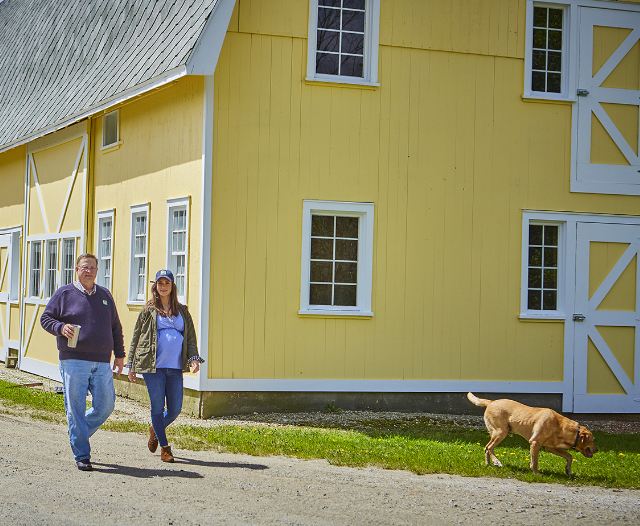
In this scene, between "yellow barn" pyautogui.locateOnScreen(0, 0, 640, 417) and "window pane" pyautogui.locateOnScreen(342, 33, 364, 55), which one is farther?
"window pane" pyautogui.locateOnScreen(342, 33, 364, 55)

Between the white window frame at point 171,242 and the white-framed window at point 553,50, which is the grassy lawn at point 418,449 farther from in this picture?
the white-framed window at point 553,50

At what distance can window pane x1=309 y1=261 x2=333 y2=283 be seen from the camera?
37.8 ft

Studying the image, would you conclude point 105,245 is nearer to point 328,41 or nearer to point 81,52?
point 81,52

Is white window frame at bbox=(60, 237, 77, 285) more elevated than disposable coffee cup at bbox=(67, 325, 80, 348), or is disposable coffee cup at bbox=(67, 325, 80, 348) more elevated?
white window frame at bbox=(60, 237, 77, 285)

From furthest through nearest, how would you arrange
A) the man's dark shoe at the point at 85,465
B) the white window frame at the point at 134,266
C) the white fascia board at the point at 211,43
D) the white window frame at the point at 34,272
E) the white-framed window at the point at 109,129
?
the white window frame at the point at 34,272 < the white-framed window at the point at 109,129 < the white window frame at the point at 134,266 < the white fascia board at the point at 211,43 < the man's dark shoe at the point at 85,465

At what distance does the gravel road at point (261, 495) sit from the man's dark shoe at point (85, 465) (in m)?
0.06

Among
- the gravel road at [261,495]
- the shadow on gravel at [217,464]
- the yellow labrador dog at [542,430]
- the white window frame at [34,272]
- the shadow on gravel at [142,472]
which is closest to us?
the gravel road at [261,495]

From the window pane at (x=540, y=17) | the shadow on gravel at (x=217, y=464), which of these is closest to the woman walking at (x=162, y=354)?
the shadow on gravel at (x=217, y=464)

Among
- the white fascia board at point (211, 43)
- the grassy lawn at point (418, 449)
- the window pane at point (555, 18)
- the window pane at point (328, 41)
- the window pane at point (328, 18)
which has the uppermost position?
the window pane at point (555, 18)

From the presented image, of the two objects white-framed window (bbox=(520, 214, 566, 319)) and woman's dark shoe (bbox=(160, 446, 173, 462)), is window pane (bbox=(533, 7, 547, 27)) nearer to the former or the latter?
white-framed window (bbox=(520, 214, 566, 319))

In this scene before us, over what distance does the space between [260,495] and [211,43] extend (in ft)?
20.1

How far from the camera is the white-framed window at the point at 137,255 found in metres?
12.8

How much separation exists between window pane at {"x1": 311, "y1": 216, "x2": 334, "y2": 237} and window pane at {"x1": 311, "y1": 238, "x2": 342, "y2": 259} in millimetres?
86

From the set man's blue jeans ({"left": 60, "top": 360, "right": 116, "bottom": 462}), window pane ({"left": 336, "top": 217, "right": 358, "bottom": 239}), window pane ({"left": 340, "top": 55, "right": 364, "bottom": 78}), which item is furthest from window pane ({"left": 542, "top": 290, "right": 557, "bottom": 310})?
man's blue jeans ({"left": 60, "top": 360, "right": 116, "bottom": 462})
